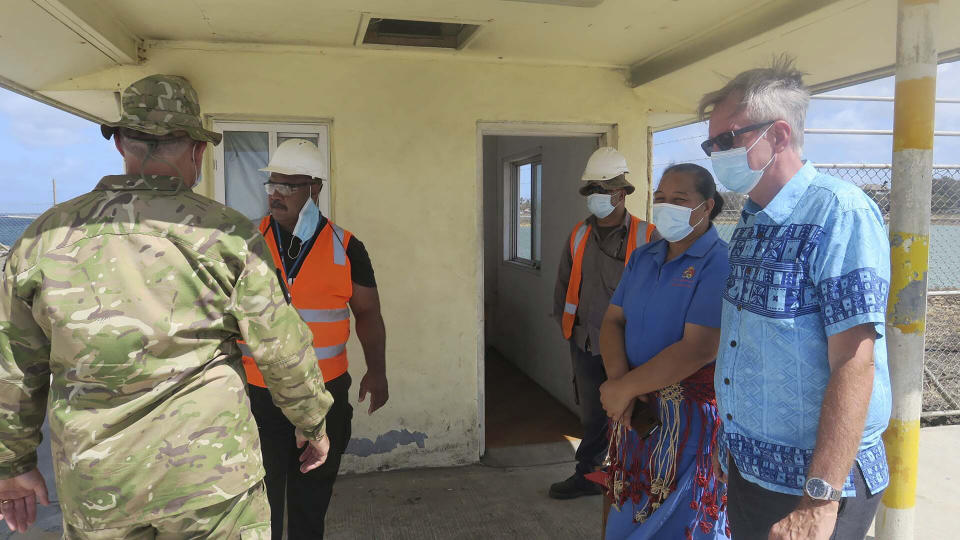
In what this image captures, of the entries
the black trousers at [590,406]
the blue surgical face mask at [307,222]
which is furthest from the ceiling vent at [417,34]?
the black trousers at [590,406]

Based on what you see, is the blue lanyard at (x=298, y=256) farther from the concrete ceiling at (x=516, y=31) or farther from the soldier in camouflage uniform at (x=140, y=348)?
the concrete ceiling at (x=516, y=31)

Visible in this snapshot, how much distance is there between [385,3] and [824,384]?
2.70 m

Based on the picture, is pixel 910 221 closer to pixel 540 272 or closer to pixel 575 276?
pixel 575 276

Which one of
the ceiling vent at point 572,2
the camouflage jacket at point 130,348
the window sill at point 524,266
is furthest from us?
the window sill at point 524,266

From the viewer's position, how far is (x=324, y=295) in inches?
104

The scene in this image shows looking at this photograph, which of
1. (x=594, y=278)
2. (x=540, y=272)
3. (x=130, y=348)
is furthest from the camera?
(x=540, y=272)

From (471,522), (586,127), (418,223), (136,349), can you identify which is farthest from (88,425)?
(586,127)

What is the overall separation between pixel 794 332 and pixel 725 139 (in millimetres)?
572

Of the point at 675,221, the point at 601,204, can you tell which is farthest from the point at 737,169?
the point at 601,204

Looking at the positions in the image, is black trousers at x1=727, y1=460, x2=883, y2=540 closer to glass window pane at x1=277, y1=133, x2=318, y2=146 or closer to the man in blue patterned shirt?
the man in blue patterned shirt

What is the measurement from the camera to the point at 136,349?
151cm

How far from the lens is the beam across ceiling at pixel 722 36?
2.91 metres

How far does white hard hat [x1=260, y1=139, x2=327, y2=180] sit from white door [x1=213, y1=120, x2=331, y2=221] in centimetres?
111

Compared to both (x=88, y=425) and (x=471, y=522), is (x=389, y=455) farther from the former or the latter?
(x=88, y=425)
